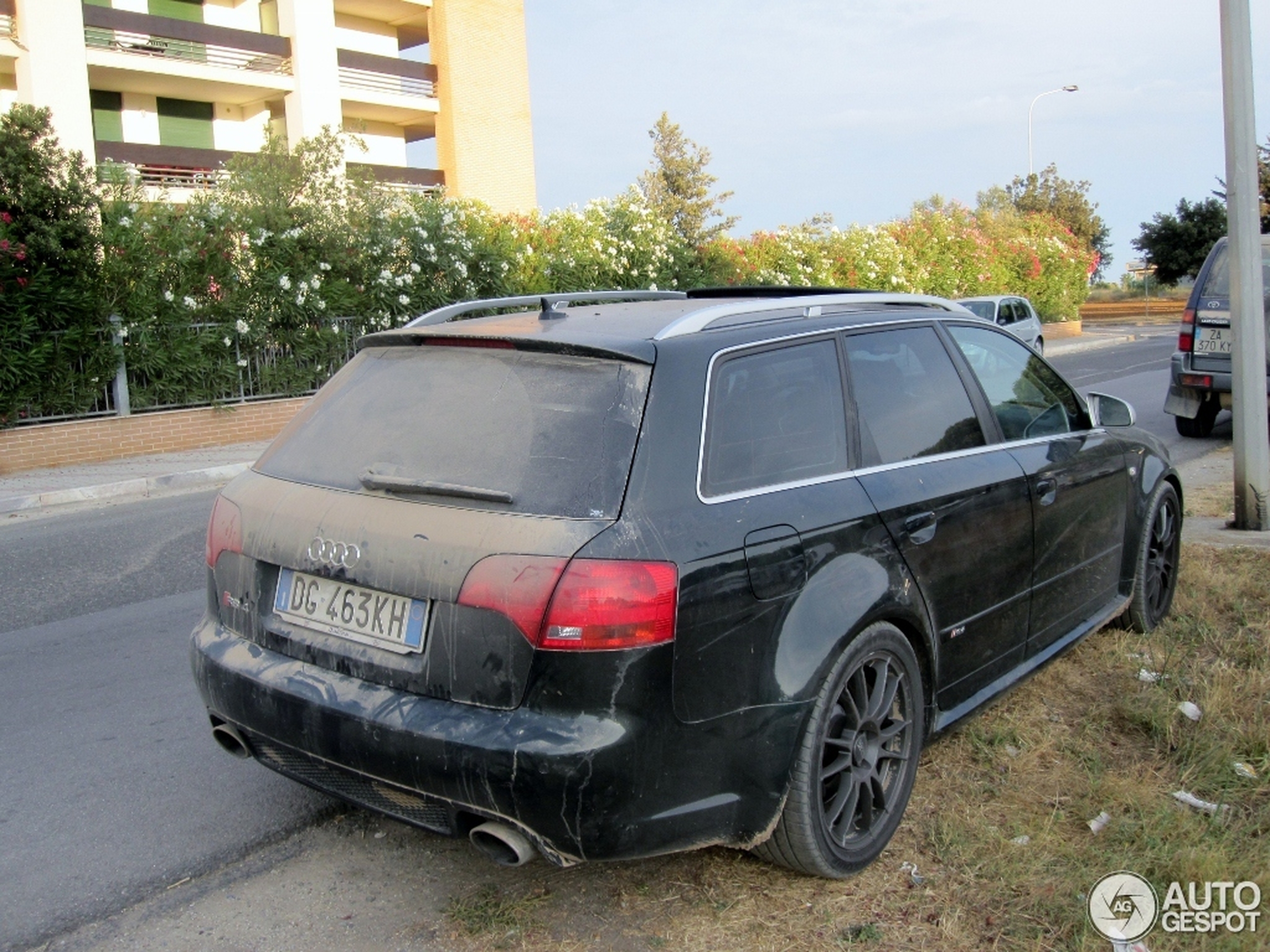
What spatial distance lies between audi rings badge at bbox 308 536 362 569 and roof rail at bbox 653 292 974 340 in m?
1.01

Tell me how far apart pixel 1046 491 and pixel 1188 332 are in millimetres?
8140

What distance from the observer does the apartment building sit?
31125mm

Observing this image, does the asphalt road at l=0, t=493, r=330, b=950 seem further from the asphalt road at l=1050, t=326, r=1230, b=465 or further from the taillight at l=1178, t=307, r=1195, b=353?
the asphalt road at l=1050, t=326, r=1230, b=465

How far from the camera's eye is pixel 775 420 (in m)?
3.29

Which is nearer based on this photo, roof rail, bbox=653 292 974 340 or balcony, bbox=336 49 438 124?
roof rail, bbox=653 292 974 340

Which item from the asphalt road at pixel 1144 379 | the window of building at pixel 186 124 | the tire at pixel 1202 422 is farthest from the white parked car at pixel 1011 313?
the window of building at pixel 186 124

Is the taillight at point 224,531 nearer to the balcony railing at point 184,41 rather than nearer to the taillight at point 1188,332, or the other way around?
the taillight at point 1188,332

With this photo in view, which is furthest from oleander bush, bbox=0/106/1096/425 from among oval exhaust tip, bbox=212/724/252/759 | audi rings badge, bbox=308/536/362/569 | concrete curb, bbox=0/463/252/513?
audi rings badge, bbox=308/536/362/569

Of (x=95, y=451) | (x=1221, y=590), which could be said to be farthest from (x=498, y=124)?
(x=1221, y=590)

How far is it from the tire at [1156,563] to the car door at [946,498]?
1322mm

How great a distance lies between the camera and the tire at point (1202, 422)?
495 inches

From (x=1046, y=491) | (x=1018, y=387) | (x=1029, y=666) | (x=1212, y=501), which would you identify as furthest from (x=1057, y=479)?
(x=1212, y=501)

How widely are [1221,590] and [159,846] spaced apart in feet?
16.9

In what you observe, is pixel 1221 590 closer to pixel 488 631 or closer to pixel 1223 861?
pixel 1223 861
